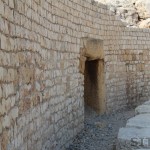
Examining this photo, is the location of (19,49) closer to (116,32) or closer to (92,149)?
(92,149)

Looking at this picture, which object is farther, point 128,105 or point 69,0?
point 128,105

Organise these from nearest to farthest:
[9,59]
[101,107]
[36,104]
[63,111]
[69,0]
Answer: [9,59] → [36,104] → [63,111] → [69,0] → [101,107]

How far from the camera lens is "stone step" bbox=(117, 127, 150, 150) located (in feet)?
15.7

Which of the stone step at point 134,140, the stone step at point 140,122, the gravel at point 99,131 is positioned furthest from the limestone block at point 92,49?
the stone step at point 134,140

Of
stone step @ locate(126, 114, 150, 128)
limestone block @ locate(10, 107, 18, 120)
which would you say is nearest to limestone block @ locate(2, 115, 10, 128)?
limestone block @ locate(10, 107, 18, 120)

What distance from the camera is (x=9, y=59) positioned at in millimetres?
3604

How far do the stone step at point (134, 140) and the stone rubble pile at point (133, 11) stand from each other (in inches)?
381

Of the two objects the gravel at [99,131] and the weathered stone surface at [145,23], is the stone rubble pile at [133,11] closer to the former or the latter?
the weathered stone surface at [145,23]

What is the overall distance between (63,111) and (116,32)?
428 cm

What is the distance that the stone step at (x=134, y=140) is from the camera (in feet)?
15.7

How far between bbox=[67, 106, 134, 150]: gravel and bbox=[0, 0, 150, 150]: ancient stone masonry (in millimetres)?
202

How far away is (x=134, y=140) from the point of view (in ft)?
16.0

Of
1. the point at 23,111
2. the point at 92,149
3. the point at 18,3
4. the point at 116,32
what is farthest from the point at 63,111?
the point at 116,32

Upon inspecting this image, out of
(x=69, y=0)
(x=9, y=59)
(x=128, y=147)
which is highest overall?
(x=69, y=0)
